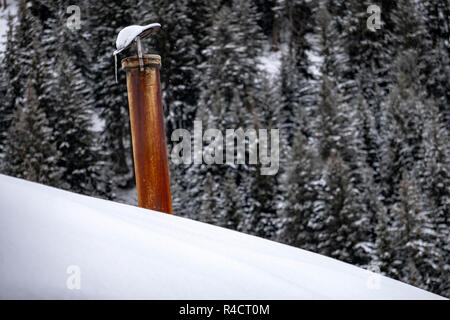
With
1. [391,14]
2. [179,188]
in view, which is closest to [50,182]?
[179,188]

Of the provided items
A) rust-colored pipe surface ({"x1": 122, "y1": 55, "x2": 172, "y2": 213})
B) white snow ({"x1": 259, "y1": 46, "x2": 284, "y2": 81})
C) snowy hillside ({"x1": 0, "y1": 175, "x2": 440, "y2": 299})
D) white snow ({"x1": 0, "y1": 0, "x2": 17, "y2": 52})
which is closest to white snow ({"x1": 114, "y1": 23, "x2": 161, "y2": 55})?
rust-colored pipe surface ({"x1": 122, "y1": 55, "x2": 172, "y2": 213})

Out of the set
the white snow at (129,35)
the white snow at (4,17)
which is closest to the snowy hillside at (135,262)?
the white snow at (129,35)

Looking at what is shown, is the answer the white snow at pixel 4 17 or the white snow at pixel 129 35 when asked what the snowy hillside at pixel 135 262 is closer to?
the white snow at pixel 129 35

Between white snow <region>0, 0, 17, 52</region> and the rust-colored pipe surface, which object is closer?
the rust-colored pipe surface

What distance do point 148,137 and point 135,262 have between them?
217 cm

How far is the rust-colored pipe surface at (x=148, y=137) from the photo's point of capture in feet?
12.5

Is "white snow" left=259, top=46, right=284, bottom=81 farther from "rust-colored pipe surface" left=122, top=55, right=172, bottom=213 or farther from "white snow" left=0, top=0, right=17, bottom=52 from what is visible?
"rust-colored pipe surface" left=122, top=55, right=172, bottom=213

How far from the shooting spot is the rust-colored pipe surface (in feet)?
12.5

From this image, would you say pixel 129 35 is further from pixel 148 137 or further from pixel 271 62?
pixel 271 62

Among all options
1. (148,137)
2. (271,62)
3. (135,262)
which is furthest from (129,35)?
(271,62)

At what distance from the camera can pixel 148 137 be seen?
3799 mm

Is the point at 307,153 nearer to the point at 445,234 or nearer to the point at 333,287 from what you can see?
the point at 445,234

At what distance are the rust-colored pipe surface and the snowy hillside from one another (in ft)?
3.94
